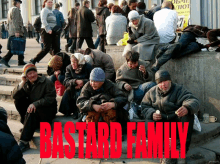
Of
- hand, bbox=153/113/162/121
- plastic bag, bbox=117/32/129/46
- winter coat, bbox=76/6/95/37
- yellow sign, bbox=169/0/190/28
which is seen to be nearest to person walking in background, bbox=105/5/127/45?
plastic bag, bbox=117/32/129/46

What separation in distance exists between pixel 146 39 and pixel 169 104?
2302mm

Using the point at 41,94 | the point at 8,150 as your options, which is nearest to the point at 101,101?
the point at 41,94

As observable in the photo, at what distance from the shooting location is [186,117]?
15.1ft

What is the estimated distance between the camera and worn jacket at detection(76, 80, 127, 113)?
510cm

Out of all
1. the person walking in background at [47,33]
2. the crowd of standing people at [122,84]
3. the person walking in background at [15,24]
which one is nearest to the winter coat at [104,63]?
the crowd of standing people at [122,84]

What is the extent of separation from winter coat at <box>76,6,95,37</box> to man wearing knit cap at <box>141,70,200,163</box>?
4.71m

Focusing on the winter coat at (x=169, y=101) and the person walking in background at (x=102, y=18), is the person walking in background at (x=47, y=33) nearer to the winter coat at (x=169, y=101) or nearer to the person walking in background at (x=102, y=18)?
the person walking in background at (x=102, y=18)

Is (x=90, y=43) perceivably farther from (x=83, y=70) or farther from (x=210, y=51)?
(x=210, y=51)

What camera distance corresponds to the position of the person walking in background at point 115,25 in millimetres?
8320

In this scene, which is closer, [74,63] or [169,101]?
[169,101]

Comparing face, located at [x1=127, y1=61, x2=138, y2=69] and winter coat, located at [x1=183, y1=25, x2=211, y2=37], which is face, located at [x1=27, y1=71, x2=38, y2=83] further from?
winter coat, located at [x1=183, y1=25, x2=211, y2=37]

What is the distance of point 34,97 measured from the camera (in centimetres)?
572

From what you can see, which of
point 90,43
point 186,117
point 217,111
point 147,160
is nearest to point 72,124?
point 147,160

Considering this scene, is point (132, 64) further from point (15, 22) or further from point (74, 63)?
point (15, 22)
